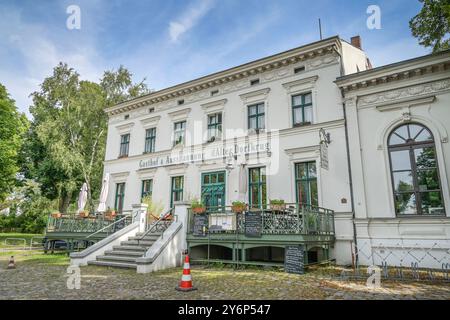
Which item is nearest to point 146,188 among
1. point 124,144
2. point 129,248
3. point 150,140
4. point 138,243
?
point 150,140

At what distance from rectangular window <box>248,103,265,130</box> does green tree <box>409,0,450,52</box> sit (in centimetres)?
807

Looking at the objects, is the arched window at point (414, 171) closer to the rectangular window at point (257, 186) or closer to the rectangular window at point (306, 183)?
the rectangular window at point (306, 183)

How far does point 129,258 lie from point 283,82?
35.8 ft

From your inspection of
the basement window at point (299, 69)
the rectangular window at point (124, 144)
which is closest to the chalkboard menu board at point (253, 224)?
the basement window at point (299, 69)

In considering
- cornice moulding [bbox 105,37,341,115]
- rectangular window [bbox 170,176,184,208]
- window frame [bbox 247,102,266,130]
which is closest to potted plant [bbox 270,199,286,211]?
window frame [bbox 247,102,266,130]

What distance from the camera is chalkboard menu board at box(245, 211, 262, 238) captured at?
34.9 ft

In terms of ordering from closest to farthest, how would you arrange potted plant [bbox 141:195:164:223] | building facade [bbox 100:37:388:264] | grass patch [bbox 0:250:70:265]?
grass patch [bbox 0:250:70:265] → building facade [bbox 100:37:388:264] → potted plant [bbox 141:195:164:223]

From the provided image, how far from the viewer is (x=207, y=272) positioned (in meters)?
9.93

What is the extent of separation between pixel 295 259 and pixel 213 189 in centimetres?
732

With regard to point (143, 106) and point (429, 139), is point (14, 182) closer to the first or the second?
point (143, 106)

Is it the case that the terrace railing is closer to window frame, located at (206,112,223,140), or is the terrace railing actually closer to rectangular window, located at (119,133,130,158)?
window frame, located at (206,112,223,140)

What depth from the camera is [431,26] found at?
13.6 meters

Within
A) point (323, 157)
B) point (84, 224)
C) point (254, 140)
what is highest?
point (254, 140)

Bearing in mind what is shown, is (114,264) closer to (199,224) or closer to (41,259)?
(199,224)
